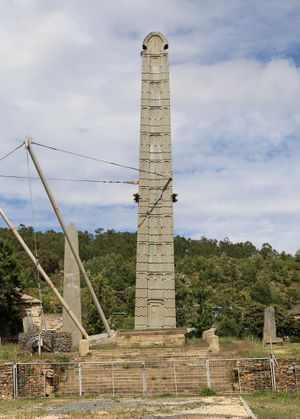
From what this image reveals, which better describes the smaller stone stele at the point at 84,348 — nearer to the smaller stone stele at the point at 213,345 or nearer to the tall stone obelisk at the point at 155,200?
the smaller stone stele at the point at 213,345

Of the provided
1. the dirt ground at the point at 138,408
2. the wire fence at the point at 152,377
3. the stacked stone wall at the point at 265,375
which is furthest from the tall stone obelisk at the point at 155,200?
the dirt ground at the point at 138,408

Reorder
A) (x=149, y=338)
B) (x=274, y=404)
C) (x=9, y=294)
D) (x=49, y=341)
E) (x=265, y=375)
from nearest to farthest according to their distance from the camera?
(x=274, y=404) → (x=265, y=375) → (x=49, y=341) → (x=149, y=338) → (x=9, y=294)

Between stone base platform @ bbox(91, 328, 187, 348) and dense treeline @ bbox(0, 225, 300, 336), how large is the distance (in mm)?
11177

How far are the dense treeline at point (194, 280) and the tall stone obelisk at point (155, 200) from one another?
9.88 meters

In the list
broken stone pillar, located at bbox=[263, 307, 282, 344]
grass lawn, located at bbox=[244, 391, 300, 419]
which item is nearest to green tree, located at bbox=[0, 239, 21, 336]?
broken stone pillar, located at bbox=[263, 307, 282, 344]

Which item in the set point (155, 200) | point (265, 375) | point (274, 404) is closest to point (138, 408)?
point (274, 404)

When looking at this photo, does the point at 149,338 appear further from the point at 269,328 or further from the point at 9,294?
the point at 9,294

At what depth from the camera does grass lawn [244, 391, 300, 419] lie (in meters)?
13.6

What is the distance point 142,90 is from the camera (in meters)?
32.4

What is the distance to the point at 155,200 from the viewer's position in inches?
1232

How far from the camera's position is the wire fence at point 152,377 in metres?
18.6

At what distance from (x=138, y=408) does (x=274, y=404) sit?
3.52 m

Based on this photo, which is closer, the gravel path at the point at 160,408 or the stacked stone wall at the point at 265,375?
the gravel path at the point at 160,408

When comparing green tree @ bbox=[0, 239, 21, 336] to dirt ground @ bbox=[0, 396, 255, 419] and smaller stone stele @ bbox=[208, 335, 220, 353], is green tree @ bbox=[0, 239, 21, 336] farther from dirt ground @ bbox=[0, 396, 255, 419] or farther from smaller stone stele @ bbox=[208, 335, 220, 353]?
dirt ground @ bbox=[0, 396, 255, 419]
